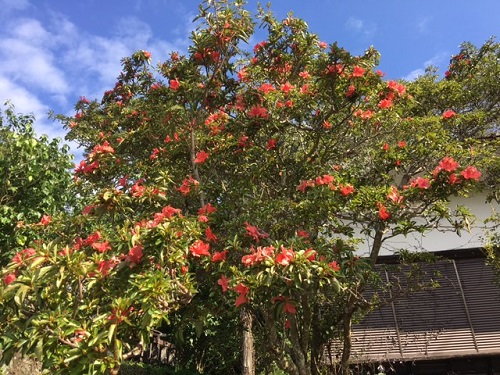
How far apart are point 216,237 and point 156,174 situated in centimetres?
139

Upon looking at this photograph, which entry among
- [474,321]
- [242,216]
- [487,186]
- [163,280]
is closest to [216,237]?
[242,216]

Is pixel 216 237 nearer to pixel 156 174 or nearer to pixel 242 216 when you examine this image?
pixel 242 216

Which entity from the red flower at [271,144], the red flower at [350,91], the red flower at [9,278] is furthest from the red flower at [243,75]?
the red flower at [9,278]

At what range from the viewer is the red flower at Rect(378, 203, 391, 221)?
12.6ft

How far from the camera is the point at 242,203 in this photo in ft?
15.1

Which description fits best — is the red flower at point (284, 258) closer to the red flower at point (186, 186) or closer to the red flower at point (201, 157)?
the red flower at point (186, 186)

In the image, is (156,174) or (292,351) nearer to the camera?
(292,351)

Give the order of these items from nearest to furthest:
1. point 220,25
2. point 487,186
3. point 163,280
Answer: point 163,280 < point 220,25 < point 487,186

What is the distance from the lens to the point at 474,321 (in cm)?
757

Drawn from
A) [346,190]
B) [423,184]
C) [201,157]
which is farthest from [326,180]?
[201,157]

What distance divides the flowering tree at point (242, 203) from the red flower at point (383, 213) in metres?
0.02

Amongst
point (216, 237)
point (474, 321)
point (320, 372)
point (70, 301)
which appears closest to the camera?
point (70, 301)

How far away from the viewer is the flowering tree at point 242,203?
9.80 ft

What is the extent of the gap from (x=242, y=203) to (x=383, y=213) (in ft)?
4.73
